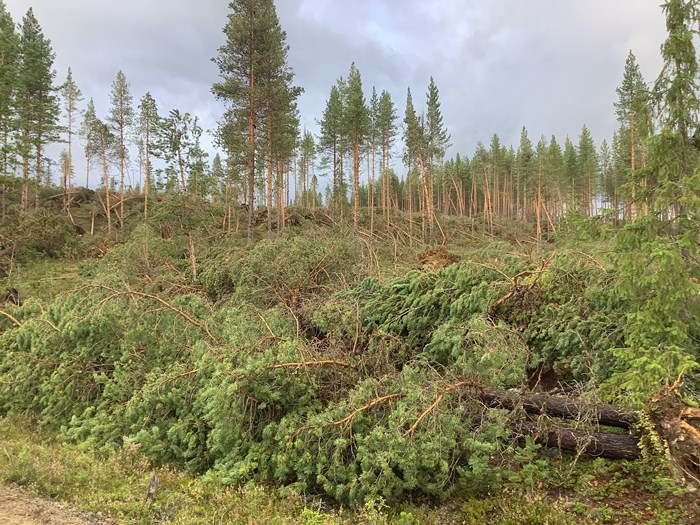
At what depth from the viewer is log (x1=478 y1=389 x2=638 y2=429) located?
14.6 ft

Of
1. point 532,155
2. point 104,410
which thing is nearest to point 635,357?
point 104,410

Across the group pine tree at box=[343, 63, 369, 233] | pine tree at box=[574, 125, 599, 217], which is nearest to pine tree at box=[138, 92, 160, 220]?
pine tree at box=[343, 63, 369, 233]

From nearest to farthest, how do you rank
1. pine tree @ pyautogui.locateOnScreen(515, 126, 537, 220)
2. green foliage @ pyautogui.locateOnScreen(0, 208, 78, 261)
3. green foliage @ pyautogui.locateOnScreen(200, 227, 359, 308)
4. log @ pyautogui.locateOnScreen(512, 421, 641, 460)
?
log @ pyautogui.locateOnScreen(512, 421, 641, 460) → green foliage @ pyautogui.locateOnScreen(200, 227, 359, 308) → green foliage @ pyautogui.locateOnScreen(0, 208, 78, 261) → pine tree @ pyautogui.locateOnScreen(515, 126, 537, 220)

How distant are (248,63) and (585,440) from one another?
20221 millimetres

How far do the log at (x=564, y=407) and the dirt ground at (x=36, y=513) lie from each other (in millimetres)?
4197

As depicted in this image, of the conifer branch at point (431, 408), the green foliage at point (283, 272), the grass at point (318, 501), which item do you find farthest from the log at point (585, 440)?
the green foliage at point (283, 272)

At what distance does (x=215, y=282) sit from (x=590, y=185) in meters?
52.5

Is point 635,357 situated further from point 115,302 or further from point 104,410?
point 115,302

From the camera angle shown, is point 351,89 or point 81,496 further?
point 351,89

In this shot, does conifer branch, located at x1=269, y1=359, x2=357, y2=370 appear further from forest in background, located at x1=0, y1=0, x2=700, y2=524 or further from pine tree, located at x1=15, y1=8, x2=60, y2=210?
pine tree, located at x1=15, y1=8, x2=60, y2=210

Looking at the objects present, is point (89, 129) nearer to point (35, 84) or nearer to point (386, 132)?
point (35, 84)

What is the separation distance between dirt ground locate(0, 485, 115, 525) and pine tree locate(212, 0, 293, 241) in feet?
49.7

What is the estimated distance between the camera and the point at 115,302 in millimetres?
6664

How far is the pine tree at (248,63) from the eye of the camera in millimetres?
18516
